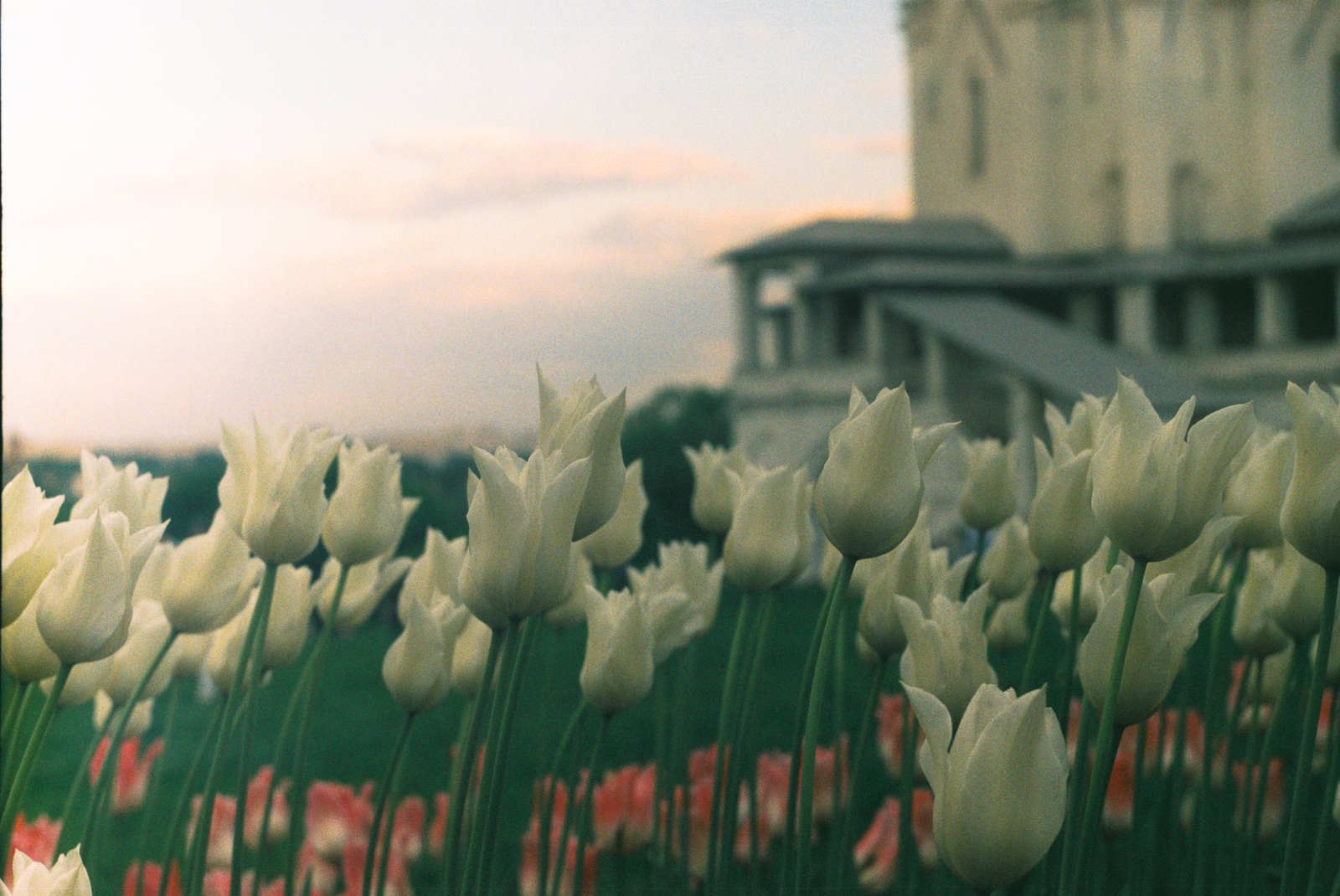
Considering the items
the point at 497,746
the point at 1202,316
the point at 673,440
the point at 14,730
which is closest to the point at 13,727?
the point at 14,730

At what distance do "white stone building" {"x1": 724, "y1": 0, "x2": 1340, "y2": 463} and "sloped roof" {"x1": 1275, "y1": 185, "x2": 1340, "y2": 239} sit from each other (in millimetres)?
16

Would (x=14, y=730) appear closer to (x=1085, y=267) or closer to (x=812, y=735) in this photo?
(x=812, y=735)

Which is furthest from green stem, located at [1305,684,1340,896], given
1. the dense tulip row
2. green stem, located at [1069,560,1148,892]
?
green stem, located at [1069,560,1148,892]

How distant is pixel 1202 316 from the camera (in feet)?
24.6

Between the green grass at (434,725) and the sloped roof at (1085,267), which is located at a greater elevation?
the sloped roof at (1085,267)

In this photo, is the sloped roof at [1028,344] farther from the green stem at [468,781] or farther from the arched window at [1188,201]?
the green stem at [468,781]

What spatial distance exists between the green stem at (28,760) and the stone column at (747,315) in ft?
21.9

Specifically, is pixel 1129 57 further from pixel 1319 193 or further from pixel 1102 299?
pixel 1102 299

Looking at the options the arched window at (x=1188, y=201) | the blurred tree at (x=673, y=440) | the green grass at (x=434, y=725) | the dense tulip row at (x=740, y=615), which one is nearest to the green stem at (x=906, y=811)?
the dense tulip row at (x=740, y=615)

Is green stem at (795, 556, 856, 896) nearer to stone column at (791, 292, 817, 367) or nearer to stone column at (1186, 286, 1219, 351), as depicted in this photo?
stone column at (791, 292, 817, 367)

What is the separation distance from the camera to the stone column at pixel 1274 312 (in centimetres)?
679

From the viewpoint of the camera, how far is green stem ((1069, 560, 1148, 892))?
17.4 inches

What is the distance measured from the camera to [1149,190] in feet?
24.2

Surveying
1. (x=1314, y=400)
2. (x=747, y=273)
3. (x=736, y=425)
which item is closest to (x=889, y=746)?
(x=1314, y=400)
